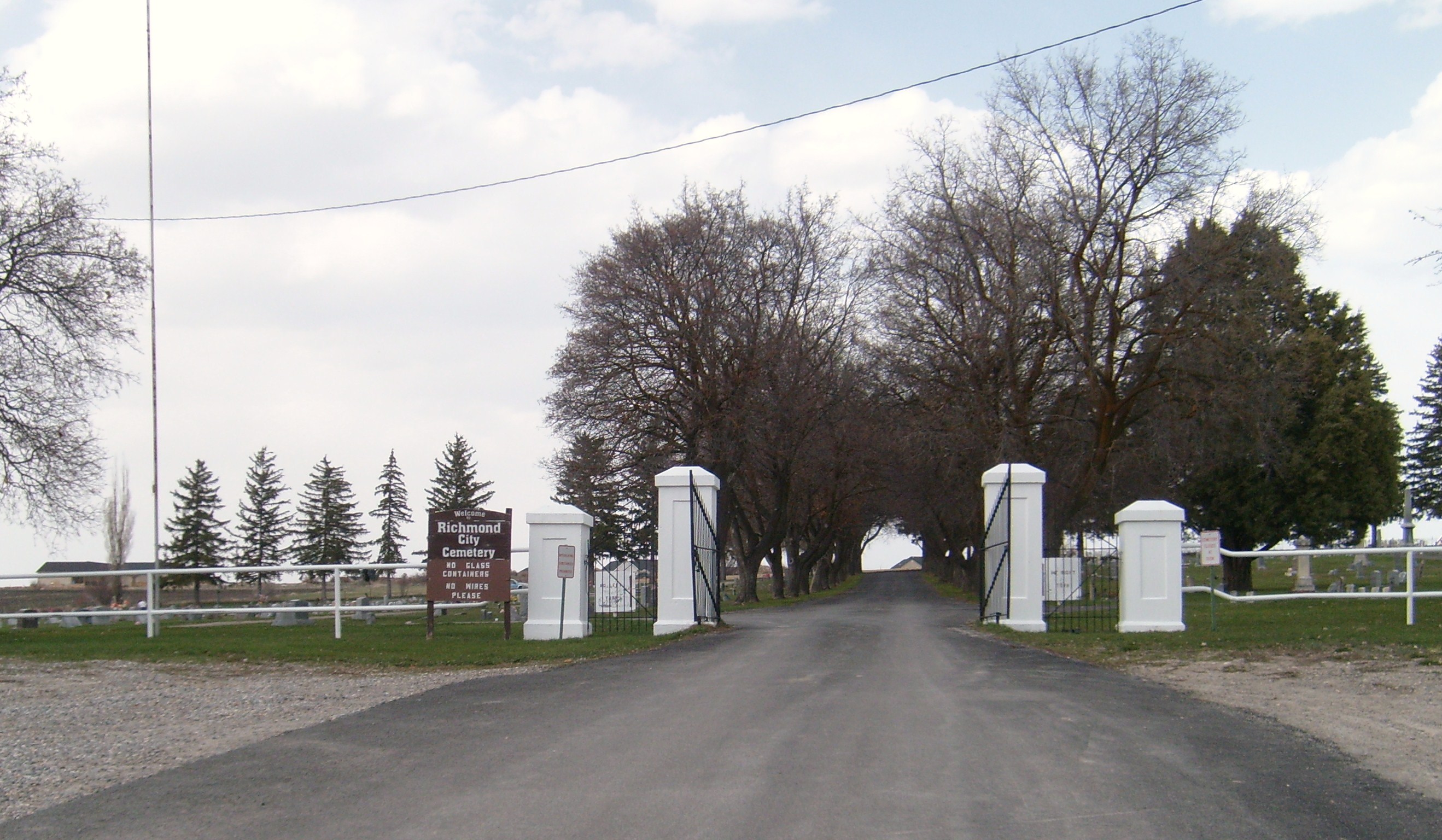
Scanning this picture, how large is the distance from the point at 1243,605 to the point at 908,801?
2189 centimetres

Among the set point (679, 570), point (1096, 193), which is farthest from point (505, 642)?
point (1096, 193)

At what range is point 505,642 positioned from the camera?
17.1m

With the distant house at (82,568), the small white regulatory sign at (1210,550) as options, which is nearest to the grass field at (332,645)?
the small white regulatory sign at (1210,550)

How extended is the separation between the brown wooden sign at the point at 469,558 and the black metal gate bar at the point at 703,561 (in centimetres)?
288

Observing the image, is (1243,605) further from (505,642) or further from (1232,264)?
(505,642)

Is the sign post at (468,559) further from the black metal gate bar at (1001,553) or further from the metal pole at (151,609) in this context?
the black metal gate bar at (1001,553)

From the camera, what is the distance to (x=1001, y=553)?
19.5 meters

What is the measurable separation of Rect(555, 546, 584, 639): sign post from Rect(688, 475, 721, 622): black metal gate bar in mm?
1930

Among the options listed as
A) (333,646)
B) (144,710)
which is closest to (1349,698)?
(144,710)

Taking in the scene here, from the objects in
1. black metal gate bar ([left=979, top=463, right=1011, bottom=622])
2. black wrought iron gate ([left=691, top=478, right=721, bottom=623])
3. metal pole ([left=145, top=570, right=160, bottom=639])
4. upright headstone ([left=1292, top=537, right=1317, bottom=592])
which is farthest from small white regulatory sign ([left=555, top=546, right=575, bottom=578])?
upright headstone ([left=1292, top=537, right=1317, bottom=592])

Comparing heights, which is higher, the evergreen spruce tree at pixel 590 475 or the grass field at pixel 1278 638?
the evergreen spruce tree at pixel 590 475

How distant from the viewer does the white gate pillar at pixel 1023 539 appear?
18.4 meters

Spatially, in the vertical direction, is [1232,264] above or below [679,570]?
above

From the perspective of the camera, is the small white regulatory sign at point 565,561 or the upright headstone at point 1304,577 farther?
the upright headstone at point 1304,577
